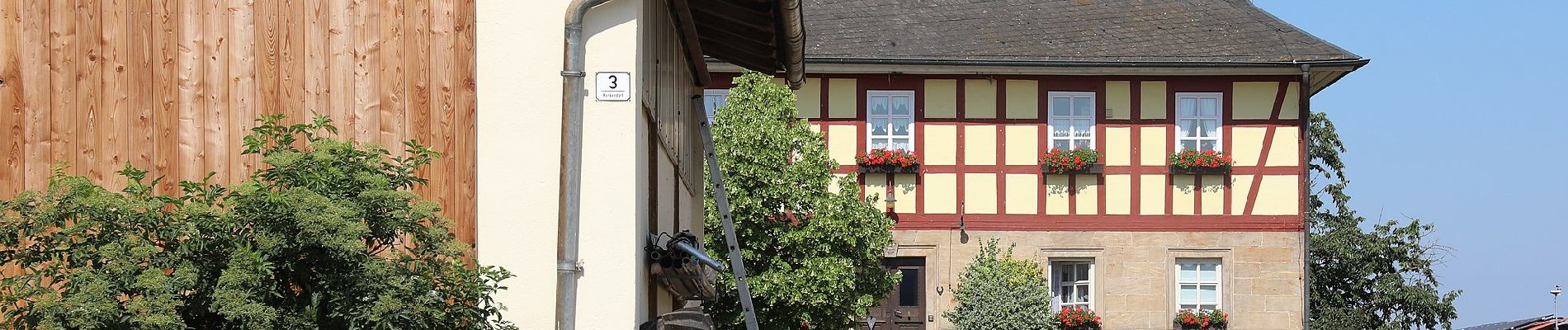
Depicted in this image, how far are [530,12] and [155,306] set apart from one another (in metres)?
2.29

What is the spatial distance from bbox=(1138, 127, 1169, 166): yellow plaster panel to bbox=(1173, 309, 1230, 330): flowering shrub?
2.20m

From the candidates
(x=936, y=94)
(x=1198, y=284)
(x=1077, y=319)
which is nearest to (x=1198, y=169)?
(x=1198, y=284)

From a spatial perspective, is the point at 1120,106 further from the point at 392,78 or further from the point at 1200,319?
the point at 392,78

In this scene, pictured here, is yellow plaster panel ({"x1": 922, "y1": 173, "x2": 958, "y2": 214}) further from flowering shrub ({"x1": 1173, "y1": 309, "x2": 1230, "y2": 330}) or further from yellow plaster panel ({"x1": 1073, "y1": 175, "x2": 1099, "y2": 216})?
flowering shrub ({"x1": 1173, "y1": 309, "x2": 1230, "y2": 330})

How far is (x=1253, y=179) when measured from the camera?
2698 centimetres

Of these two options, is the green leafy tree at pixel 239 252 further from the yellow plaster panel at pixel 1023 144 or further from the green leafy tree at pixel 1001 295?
the yellow plaster panel at pixel 1023 144

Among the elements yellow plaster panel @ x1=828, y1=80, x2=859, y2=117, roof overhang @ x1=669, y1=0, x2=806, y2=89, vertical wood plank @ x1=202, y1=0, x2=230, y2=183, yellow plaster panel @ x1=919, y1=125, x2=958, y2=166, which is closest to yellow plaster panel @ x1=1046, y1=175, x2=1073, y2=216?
yellow plaster panel @ x1=919, y1=125, x2=958, y2=166

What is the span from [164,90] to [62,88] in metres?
0.40

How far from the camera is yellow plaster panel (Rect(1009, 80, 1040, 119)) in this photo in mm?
26828

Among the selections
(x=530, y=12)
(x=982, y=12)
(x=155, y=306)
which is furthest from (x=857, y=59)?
(x=155, y=306)

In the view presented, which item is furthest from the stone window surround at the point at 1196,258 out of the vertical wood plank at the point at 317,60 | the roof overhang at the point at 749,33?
the vertical wood plank at the point at 317,60

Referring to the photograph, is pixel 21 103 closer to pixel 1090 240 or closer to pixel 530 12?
pixel 530 12

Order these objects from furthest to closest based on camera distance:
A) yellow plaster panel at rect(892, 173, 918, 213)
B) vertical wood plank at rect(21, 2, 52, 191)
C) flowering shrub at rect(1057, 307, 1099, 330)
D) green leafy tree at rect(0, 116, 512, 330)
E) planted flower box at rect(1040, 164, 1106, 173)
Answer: yellow plaster panel at rect(892, 173, 918, 213), planted flower box at rect(1040, 164, 1106, 173), flowering shrub at rect(1057, 307, 1099, 330), vertical wood plank at rect(21, 2, 52, 191), green leafy tree at rect(0, 116, 512, 330)

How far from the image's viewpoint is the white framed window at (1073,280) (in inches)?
1066
